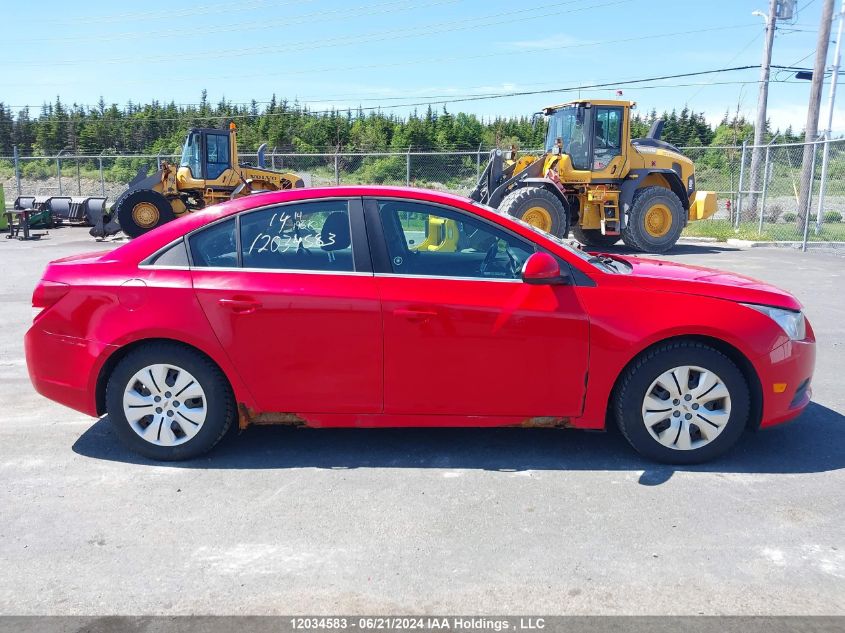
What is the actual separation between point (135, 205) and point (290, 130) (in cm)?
3303

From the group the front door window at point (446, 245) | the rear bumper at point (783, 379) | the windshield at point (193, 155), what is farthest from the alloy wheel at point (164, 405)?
the windshield at point (193, 155)

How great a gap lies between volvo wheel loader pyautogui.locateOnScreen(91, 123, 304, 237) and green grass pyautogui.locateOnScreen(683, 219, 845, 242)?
12.9 m

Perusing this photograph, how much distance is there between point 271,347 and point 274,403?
342mm

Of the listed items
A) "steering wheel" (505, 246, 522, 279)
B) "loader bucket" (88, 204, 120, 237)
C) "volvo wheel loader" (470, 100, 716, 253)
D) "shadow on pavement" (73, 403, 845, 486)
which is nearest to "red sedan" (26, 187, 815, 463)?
"steering wheel" (505, 246, 522, 279)

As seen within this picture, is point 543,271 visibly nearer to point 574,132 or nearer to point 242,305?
point 242,305

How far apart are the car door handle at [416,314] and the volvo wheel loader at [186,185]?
56.2 ft

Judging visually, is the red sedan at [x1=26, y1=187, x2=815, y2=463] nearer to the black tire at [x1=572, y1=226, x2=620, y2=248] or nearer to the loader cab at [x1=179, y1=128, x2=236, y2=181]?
the black tire at [x1=572, y1=226, x2=620, y2=248]

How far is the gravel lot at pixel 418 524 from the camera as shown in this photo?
2.96 m

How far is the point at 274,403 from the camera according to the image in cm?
424

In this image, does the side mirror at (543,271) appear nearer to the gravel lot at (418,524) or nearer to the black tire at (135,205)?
the gravel lot at (418,524)

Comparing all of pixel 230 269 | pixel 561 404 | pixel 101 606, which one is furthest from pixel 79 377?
pixel 561 404

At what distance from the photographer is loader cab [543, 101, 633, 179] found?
51.4 feet

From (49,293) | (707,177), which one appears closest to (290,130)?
(707,177)

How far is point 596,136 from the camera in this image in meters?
15.9
